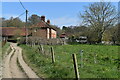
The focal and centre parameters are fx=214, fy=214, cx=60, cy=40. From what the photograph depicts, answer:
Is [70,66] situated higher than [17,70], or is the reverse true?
[70,66]

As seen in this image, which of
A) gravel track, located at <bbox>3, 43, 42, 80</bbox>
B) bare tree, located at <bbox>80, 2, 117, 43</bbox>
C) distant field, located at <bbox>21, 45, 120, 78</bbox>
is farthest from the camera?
bare tree, located at <bbox>80, 2, 117, 43</bbox>

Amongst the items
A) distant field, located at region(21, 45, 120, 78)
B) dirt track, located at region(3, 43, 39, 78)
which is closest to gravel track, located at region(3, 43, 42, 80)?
dirt track, located at region(3, 43, 39, 78)

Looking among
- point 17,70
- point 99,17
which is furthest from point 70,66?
point 99,17

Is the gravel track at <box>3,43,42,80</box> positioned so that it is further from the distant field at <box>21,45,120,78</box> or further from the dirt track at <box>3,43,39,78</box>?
the distant field at <box>21,45,120,78</box>

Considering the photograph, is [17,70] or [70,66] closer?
[70,66]

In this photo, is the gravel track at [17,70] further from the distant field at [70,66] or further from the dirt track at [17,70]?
the distant field at [70,66]

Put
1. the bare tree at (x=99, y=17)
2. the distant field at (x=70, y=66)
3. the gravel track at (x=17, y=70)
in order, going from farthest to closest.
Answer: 1. the bare tree at (x=99, y=17)
2. the gravel track at (x=17, y=70)
3. the distant field at (x=70, y=66)

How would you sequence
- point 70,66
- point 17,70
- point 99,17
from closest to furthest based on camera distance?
point 70,66 → point 17,70 → point 99,17

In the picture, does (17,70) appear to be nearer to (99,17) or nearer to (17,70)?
(17,70)

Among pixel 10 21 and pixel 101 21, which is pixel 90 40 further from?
pixel 10 21

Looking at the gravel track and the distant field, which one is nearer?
the distant field

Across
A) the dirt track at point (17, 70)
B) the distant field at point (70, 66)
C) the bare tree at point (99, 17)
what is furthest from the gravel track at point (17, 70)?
the bare tree at point (99, 17)

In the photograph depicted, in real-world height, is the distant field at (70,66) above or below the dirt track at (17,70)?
above

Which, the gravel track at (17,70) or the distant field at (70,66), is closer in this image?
the distant field at (70,66)
